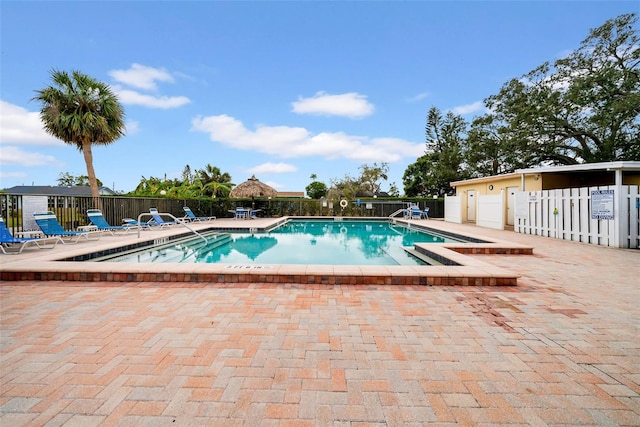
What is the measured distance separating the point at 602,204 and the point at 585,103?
13527mm

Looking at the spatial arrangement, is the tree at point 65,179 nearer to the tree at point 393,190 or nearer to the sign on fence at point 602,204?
the tree at point 393,190

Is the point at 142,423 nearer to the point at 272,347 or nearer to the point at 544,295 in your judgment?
the point at 272,347

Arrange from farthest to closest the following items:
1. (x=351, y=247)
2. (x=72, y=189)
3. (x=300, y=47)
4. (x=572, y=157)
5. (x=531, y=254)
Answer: (x=72, y=189) → (x=572, y=157) → (x=300, y=47) → (x=351, y=247) → (x=531, y=254)

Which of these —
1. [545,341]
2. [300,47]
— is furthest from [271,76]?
[545,341]

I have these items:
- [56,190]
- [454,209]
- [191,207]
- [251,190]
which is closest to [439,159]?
[454,209]

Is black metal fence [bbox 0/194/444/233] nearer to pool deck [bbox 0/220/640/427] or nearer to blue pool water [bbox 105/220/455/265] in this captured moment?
blue pool water [bbox 105/220/455/265]

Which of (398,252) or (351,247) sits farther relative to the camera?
(351,247)

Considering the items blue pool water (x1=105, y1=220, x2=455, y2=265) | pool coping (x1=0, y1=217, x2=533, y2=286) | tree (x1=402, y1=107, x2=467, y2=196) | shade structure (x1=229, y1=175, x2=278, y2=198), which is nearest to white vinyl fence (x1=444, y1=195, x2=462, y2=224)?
blue pool water (x1=105, y1=220, x2=455, y2=265)

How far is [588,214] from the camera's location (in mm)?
9023

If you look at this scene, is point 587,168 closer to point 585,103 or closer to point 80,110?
point 585,103

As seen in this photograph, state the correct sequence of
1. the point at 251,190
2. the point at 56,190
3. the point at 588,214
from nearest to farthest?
the point at 588,214 < the point at 251,190 < the point at 56,190

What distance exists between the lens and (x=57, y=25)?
11.2m

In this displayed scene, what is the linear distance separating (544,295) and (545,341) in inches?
64.2

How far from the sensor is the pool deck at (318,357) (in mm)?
1779
